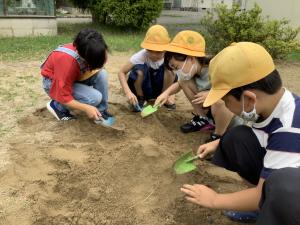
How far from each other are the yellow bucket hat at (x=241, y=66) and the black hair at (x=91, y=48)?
1435 millimetres

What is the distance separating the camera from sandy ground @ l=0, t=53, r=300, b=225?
219 cm

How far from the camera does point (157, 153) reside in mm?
2891

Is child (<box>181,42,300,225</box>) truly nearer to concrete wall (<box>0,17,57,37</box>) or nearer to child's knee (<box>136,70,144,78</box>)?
child's knee (<box>136,70,144,78</box>)

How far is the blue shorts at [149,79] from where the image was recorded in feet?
12.2

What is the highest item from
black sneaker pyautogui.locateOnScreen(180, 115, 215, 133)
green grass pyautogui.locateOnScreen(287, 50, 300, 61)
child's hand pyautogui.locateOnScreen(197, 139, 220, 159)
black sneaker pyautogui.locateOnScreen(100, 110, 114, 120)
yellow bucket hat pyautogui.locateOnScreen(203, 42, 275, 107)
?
yellow bucket hat pyautogui.locateOnScreen(203, 42, 275, 107)

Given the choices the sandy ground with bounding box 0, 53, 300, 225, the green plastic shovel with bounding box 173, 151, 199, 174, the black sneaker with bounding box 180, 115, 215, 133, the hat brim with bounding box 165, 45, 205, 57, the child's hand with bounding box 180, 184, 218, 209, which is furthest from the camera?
the black sneaker with bounding box 180, 115, 215, 133

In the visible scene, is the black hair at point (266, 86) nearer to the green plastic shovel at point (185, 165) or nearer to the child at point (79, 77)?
the green plastic shovel at point (185, 165)

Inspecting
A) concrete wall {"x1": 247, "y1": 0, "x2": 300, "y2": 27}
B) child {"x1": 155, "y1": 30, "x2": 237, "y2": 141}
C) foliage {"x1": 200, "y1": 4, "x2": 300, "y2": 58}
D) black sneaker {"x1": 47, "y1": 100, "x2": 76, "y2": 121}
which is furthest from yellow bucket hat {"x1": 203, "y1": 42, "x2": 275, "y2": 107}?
concrete wall {"x1": 247, "y1": 0, "x2": 300, "y2": 27}

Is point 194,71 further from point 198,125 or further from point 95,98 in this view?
point 95,98

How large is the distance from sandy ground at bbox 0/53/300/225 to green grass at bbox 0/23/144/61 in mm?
2063

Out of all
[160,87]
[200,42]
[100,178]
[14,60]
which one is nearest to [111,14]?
[14,60]

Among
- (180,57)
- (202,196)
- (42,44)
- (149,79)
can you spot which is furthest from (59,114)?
(42,44)

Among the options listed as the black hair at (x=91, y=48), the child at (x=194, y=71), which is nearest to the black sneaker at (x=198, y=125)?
the child at (x=194, y=71)

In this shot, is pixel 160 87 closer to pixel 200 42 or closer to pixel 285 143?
pixel 200 42
